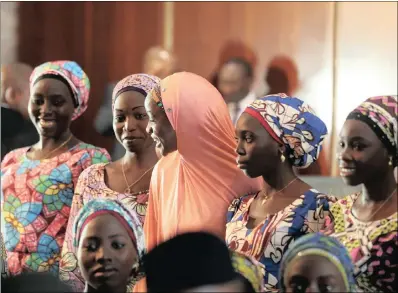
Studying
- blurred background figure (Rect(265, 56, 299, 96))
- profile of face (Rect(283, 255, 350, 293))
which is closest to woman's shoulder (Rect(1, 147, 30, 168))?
profile of face (Rect(283, 255, 350, 293))

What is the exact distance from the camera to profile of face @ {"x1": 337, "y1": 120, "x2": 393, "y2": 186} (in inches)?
79.7

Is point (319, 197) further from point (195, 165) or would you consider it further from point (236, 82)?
point (236, 82)

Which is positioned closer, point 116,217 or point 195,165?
point 116,217

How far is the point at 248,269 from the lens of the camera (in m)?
1.93

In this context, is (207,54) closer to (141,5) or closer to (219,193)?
(141,5)

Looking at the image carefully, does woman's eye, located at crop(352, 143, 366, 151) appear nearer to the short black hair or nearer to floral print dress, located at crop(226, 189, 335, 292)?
floral print dress, located at crop(226, 189, 335, 292)

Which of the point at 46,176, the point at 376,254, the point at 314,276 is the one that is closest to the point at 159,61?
the point at 46,176

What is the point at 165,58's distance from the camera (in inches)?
181

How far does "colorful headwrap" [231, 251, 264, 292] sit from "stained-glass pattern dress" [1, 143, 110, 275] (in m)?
1.11

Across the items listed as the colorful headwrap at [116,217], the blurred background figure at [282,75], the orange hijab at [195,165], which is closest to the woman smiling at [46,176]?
the orange hijab at [195,165]

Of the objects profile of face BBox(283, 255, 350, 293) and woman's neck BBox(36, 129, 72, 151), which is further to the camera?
woman's neck BBox(36, 129, 72, 151)

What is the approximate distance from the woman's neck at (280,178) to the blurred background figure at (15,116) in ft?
4.54

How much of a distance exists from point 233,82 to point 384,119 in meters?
2.36

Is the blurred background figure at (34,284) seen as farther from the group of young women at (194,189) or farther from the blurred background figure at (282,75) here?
the blurred background figure at (282,75)
